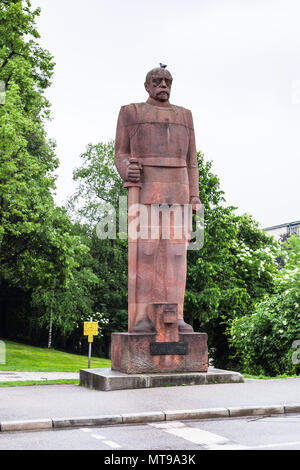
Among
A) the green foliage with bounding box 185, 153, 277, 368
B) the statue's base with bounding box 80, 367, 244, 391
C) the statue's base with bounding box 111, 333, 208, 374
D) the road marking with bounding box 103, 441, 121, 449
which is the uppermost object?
the green foliage with bounding box 185, 153, 277, 368

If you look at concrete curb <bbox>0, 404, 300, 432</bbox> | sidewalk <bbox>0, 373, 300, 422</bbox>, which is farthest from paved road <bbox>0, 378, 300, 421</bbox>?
concrete curb <bbox>0, 404, 300, 432</bbox>

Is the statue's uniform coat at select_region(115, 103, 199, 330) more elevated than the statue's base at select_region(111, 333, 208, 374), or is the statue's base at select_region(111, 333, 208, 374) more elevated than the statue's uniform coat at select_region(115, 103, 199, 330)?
the statue's uniform coat at select_region(115, 103, 199, 330)

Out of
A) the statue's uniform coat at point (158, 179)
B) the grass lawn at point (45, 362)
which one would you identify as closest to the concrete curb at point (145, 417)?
the statue's uniform coat at point (158, 179)

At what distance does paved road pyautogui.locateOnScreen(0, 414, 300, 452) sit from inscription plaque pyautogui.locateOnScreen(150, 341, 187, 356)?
3430 millimetres

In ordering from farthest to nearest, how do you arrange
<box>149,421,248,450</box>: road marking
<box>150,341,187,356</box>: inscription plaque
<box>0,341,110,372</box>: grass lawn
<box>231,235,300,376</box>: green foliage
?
<box>0,341,110,372</box>: grass lawn
<box>231,235,300,376</box>: green foliage
<box>150,341,187,356</box>: inscription plaque
<box>149,421,248,450</box>: road marking

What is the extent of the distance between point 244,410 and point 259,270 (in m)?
28.9

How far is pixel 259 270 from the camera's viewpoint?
37406 mm

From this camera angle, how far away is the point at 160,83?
13094 mm

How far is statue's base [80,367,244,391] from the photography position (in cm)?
1126

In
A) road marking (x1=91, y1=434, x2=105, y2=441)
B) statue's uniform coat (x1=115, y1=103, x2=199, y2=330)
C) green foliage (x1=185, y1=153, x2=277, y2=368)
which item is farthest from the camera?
green foliage (x1=185, y1=153, x2=277, y2=368)

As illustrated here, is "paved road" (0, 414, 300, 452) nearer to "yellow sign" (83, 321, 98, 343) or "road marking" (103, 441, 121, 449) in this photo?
"road marking" (103, 441, 121, 449)

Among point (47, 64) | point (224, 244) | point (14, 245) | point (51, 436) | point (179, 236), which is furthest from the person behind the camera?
point (224, 244)
